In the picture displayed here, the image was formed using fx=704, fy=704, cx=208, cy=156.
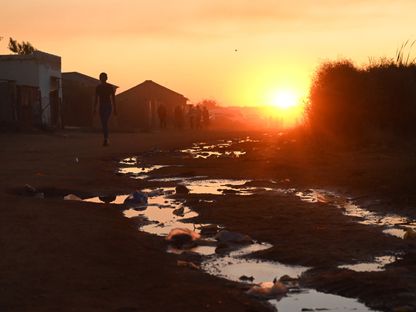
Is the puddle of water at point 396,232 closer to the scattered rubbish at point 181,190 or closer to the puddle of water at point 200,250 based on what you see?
the puddle of water at point 200,250

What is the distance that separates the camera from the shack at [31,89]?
32.8 m

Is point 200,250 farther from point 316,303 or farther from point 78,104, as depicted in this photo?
point 78,104

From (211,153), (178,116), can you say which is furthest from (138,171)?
(178,116)

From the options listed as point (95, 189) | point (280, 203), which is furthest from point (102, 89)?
point (280, 203)

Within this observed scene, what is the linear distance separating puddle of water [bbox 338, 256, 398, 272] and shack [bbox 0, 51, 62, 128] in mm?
27185

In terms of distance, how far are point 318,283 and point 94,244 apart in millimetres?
1940

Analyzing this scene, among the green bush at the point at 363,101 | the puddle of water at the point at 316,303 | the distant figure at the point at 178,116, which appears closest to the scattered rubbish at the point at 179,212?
the puddle of water at the point at 316,303

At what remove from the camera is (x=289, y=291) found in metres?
4.30

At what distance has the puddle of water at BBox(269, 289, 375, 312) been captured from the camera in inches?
156

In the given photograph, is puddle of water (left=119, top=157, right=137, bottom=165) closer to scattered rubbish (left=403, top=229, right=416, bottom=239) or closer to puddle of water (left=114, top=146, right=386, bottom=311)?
puddle of water (left=114, top=146, right=386, bottom=311)

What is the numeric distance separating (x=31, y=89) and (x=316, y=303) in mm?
32660

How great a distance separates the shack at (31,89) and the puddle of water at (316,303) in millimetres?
27877

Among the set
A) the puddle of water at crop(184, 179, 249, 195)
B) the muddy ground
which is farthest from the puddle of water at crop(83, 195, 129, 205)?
the puddle of water at crop(184, 179, 249, 195)

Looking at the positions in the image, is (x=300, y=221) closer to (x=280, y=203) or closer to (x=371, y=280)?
(x=280, y=203)
